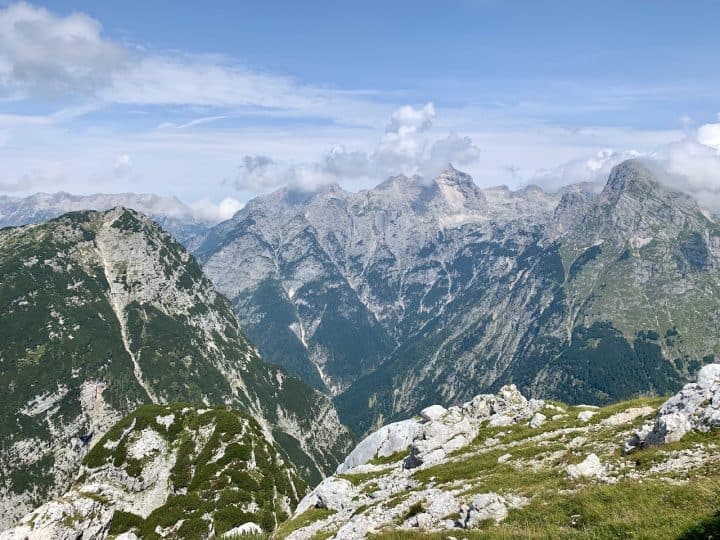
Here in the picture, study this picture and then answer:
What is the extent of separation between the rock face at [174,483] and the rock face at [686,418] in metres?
97.9

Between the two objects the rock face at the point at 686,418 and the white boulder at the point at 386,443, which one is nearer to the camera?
the rock face at the point at 686,418

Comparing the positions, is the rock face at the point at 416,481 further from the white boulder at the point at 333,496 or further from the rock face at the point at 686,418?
the rock face at the point at 686,418

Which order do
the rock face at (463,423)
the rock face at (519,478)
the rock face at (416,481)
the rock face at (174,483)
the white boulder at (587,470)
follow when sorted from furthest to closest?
the rock face at (174,483) < the rock face at (463,423) < the white boulder at (587,470) < the rock face at (416,481) < the rock face at (519,478)

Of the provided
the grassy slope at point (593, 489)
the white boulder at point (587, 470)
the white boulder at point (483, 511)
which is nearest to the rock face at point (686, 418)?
the grassy slope at point (593, 489)

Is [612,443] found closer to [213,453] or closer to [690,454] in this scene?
[690,454]

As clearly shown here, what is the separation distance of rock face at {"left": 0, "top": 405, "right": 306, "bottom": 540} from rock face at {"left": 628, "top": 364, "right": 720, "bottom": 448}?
97939mm

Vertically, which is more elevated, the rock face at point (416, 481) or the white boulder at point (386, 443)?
the rock face at point (416, 481)

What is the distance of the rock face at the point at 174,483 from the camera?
116312mm

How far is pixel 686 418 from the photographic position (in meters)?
38.7

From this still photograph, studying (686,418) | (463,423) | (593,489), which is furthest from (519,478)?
(463,423)

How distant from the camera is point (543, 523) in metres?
28.3

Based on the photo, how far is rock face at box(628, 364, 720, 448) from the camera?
37500 millimetres

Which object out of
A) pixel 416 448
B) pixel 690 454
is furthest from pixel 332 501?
pixel 690 454

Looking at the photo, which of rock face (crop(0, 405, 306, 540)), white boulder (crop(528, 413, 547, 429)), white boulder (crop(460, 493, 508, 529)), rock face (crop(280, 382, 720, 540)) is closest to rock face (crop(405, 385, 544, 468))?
rock face (crop(280, 382, 720, 540))
